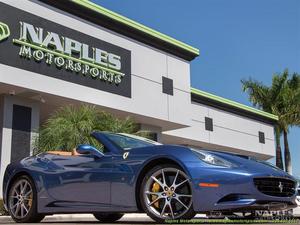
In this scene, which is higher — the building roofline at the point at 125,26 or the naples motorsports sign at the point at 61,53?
the building roofline at the point at 125,26

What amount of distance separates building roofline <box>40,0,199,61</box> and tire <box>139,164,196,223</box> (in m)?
15.2

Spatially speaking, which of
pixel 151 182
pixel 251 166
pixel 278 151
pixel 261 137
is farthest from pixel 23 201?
pixel 278 151

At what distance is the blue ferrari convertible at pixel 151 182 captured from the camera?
17.8 feet

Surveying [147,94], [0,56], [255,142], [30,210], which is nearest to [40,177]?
[30,210]

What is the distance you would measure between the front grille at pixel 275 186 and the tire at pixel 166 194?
80 centimetres

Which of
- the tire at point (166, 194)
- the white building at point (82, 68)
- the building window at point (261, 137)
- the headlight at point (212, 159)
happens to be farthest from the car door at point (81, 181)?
the building window at point (261, 137)

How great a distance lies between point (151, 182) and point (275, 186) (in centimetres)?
147

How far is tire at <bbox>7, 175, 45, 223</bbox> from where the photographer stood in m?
7.24

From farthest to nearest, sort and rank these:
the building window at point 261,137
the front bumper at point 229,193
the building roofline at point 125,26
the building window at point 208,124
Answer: the building window at point 261,137 < the building window at point 208,124 < the building roofline at point 125,26 < the front bumper at point 229,193

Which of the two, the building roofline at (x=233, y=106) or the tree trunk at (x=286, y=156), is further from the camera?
the tree trunk at (x=286, y=156)

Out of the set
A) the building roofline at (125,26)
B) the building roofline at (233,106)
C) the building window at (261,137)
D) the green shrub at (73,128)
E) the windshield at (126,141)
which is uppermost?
the building roofline at (125,26)

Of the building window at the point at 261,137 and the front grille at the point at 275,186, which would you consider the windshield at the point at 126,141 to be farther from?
the building window at the point at 261,137

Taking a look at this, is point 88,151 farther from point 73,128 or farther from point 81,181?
point 73,128

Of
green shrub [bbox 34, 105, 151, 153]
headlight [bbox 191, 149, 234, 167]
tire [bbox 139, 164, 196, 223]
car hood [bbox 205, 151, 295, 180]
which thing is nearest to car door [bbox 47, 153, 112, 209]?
tire [bbox 139, 164, 196, 223]
